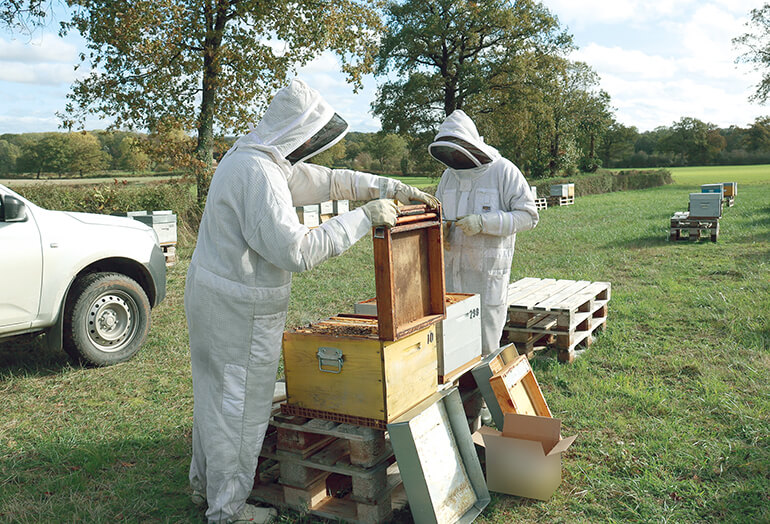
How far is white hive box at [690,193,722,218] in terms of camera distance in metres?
12.6

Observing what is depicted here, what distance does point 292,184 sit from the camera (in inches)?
138

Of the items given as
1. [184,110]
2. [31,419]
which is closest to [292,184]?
[31,419]

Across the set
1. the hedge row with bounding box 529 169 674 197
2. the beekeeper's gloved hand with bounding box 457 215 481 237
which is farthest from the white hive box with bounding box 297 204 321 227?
the hedge row with bounding box 529 169 674 197

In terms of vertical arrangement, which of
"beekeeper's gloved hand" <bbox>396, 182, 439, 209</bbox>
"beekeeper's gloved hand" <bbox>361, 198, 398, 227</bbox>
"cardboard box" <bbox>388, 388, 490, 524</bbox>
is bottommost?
"cardboard box" <bbox>388, 388, 490, 524</bbox>

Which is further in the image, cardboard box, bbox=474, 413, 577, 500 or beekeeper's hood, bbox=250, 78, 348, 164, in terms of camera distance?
cardboard box, bbox=474, 413, 577, 500

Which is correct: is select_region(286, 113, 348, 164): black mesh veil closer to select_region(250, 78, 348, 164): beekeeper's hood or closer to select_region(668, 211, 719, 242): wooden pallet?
select_region(250, 78, 348, 164): beekeeper's hood

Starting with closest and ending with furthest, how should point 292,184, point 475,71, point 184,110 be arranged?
point 292,184 < point 184,110 < point 475,71

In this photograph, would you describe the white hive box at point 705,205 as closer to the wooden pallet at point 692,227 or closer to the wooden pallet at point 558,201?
the wooden pallet at point 692,227

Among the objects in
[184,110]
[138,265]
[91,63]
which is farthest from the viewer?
[184,110]

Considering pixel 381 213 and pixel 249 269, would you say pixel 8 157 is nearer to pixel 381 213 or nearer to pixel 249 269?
pixel 249 269

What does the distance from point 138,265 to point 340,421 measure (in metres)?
4.08

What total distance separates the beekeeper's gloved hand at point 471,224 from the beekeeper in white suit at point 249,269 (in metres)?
1.46

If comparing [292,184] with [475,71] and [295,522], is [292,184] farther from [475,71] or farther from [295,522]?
[475,71]

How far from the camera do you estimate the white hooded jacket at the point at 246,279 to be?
276 centimetres
